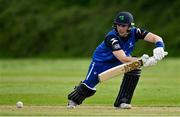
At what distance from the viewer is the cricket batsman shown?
16.2 m

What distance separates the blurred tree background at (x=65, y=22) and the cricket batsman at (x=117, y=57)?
44.8 m

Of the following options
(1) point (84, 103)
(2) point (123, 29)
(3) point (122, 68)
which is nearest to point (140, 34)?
(2) point (123, 29)

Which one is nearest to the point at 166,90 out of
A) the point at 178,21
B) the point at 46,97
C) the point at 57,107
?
the point at 46,97

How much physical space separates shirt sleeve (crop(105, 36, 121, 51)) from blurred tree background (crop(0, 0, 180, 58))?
45119mm

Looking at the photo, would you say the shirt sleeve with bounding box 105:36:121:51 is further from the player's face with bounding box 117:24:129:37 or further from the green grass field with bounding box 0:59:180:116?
the green grass field with bounding box 0:59:180:116

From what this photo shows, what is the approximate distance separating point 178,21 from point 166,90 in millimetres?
40298

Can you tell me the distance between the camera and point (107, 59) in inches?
648

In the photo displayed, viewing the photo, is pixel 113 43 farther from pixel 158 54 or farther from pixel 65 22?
pixel 65 22

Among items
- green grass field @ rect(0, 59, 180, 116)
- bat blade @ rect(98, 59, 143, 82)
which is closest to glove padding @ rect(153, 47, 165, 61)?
bat blade @ rect(98, 59, 143, 82)

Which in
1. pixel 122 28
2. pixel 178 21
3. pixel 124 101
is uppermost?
pixel 178 21

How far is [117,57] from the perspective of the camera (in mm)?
16062

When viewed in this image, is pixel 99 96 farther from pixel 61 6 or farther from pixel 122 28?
pixel 61 6

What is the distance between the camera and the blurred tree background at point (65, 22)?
2469 inches

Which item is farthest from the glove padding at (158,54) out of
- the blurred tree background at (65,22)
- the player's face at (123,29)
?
the blurred tree background at (65,22)
